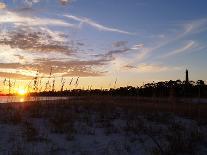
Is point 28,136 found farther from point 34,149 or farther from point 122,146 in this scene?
point 122,146

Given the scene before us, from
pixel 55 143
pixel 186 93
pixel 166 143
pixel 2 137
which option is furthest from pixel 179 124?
pixel 186 93

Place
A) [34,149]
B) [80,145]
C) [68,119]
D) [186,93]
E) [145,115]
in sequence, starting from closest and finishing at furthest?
1. [34,149]
2. [80,145]
3. [68,119]
4. [145,115]
5. [186,93]

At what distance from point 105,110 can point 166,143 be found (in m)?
6.49

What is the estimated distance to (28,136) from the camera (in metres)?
13.9

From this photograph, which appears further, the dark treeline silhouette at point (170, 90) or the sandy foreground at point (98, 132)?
the dark treeline silhouette at point (170, 90)

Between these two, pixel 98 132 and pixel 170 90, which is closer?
pixel 98 132

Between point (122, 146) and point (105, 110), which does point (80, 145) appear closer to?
point (122, 146)

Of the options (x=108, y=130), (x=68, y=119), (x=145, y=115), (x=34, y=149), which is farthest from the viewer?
(x=145, y=115)

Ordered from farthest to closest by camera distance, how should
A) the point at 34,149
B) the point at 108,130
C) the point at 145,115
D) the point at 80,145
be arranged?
the point at 145,115
the point at 108,130
the point at 80,145
the point at 34,149

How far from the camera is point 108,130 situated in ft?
51.5

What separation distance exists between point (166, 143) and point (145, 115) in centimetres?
543

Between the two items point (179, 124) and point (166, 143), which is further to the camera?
point (179, 124)

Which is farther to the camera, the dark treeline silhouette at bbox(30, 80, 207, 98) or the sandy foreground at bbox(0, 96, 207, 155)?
the dark treeline silhouette at bbox(30, 80, 207, 98)

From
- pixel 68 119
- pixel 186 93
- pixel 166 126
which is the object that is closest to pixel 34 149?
pixel 68 119
